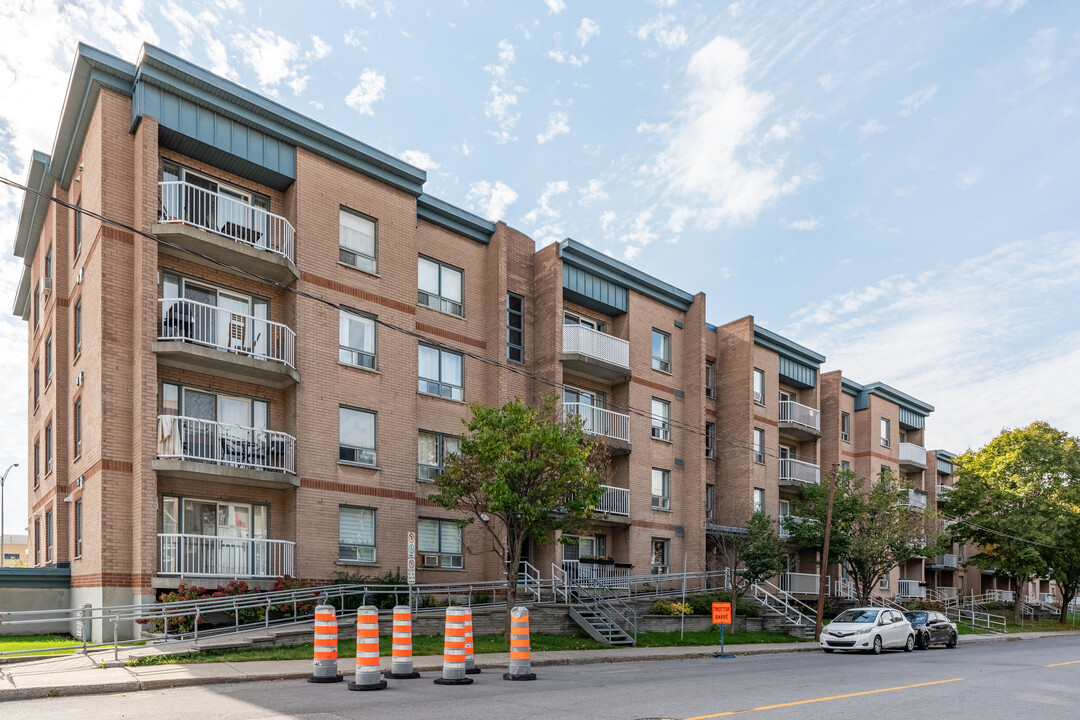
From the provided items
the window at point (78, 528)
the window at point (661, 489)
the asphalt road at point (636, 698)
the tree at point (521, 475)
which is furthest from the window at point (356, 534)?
the window at point (661, 489)

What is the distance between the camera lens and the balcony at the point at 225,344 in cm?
2066

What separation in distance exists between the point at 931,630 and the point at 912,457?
26997 millimetres

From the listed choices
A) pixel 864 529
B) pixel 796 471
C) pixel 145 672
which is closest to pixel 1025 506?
pixel 796 471

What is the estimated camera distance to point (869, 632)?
2495 cm

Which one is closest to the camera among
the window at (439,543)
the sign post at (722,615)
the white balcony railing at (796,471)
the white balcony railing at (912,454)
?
the sign post at (722,615)

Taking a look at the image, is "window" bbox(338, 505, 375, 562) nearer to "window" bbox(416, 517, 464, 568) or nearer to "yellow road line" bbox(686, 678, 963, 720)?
"window" bbox(416, 517, 464, 568)

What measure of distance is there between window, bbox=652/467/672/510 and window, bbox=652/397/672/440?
135 centimetres

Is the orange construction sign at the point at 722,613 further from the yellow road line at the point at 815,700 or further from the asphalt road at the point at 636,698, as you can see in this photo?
the yellow road line at the point at 815,700

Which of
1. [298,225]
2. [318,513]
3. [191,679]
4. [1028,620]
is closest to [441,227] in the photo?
[298,225]

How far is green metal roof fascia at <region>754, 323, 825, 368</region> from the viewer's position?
39469 millimetres

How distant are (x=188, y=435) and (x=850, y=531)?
86.4ft

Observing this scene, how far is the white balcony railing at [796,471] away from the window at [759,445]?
1739 millimetres

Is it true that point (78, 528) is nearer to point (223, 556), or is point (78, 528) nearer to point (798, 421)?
point (223, 556)

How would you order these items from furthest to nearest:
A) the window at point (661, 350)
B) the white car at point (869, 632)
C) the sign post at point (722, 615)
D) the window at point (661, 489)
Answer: the window at point (661, 350)
the window at point (661, 489)
the white car at point (869, 632)
the sign post at point (722, 615)
